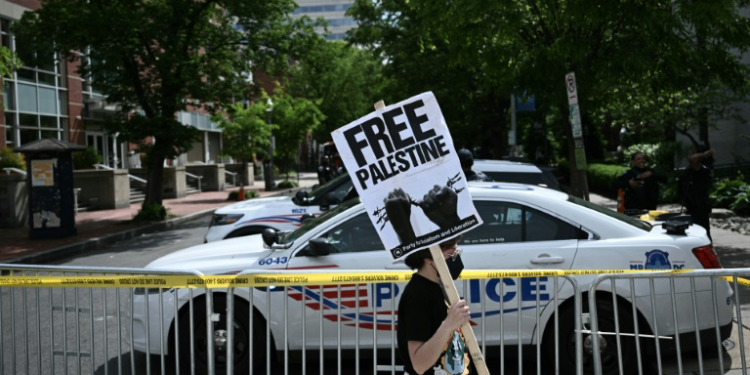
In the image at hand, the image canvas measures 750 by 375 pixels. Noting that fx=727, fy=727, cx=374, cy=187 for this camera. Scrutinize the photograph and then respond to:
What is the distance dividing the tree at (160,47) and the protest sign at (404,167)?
16.8 meters

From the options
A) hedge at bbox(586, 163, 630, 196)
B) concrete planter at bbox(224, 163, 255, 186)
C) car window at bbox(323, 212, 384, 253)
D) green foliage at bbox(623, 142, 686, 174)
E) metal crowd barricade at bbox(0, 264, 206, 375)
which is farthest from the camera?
concrete planter at bbox(224, 163, 255, 186)

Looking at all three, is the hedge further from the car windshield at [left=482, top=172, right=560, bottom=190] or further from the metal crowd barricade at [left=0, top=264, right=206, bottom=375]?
the metal crowd barricade at [left=0, top=264, right=206, bottom=375]

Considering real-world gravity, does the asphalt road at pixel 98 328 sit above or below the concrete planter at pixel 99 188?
below

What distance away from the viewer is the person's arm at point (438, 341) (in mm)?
2932

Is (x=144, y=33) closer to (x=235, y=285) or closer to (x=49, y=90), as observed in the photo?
(x=49, y=90)

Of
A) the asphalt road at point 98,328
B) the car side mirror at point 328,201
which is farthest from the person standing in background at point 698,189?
the car side mirror at point 328,201

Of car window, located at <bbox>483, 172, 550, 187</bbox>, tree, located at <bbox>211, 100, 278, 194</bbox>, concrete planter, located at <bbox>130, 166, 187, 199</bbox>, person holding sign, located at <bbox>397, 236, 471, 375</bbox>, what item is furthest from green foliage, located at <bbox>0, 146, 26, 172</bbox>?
person holding sign, located at <bbox>397, 236, 471, 375</bbox>

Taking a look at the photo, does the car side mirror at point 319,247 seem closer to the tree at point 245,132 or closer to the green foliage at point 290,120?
the tree at point 245,132

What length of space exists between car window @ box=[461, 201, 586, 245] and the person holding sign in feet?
9.23

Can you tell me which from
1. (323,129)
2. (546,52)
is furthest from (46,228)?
(323,129)

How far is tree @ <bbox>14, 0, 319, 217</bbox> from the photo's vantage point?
1898 centimetres

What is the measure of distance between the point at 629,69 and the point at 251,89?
1425cm

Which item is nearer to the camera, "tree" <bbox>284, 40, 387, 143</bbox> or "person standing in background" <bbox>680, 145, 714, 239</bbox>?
"person standing in background" <bbox>680, 145, 714, 239</bbox>

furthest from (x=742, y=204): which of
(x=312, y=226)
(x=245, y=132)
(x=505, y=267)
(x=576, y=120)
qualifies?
(x=245, y=132)
